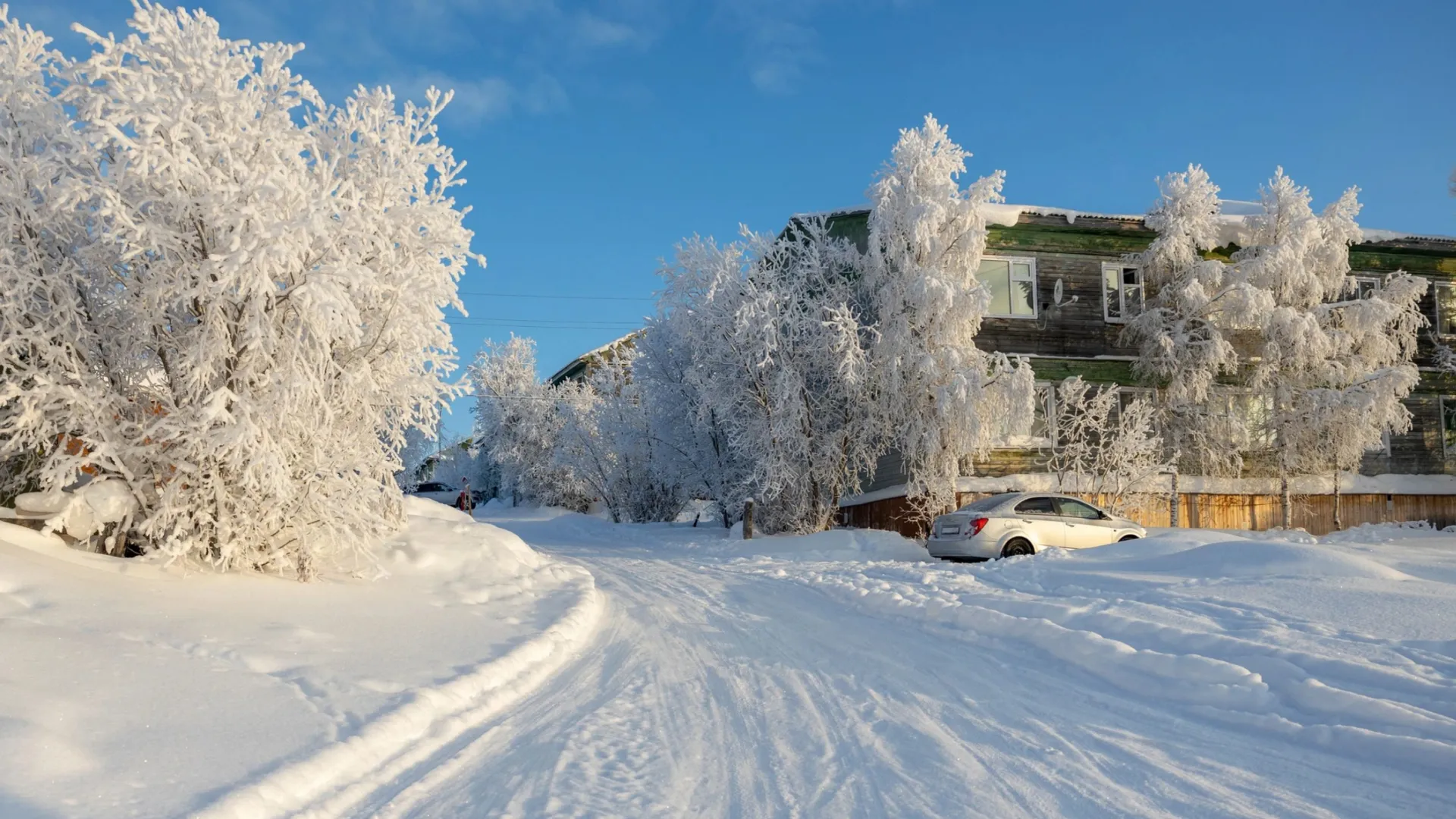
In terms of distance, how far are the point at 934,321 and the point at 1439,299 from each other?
17874 millimetres

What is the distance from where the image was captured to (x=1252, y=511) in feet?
90.2

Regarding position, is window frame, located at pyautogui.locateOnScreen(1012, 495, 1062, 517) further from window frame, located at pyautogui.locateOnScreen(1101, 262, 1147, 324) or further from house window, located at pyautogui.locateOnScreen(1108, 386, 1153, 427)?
window frame, located at pyautogui.locateOnScreen(1101, 262, 1147, 324)

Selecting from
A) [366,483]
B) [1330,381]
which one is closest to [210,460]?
[366,483]

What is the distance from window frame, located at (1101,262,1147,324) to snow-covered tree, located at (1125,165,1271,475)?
412 mm

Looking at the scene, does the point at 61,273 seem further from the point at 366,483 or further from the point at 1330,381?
the point at 1330,381

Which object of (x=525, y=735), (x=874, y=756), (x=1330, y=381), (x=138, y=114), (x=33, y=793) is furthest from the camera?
(x=1330, y=381)

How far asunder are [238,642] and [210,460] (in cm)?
280

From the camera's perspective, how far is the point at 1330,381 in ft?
86.8

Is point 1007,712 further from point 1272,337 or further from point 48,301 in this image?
point 1272,337

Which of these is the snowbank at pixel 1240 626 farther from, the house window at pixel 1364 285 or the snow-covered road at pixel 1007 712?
the house window at pixel 1364 285

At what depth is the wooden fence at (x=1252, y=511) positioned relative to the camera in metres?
25.6

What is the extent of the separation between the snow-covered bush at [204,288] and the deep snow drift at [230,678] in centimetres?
84

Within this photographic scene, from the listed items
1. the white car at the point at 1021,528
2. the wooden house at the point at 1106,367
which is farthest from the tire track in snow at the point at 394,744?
the wooden house at the point at 1106,367

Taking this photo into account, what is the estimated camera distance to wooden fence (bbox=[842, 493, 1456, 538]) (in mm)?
25594
